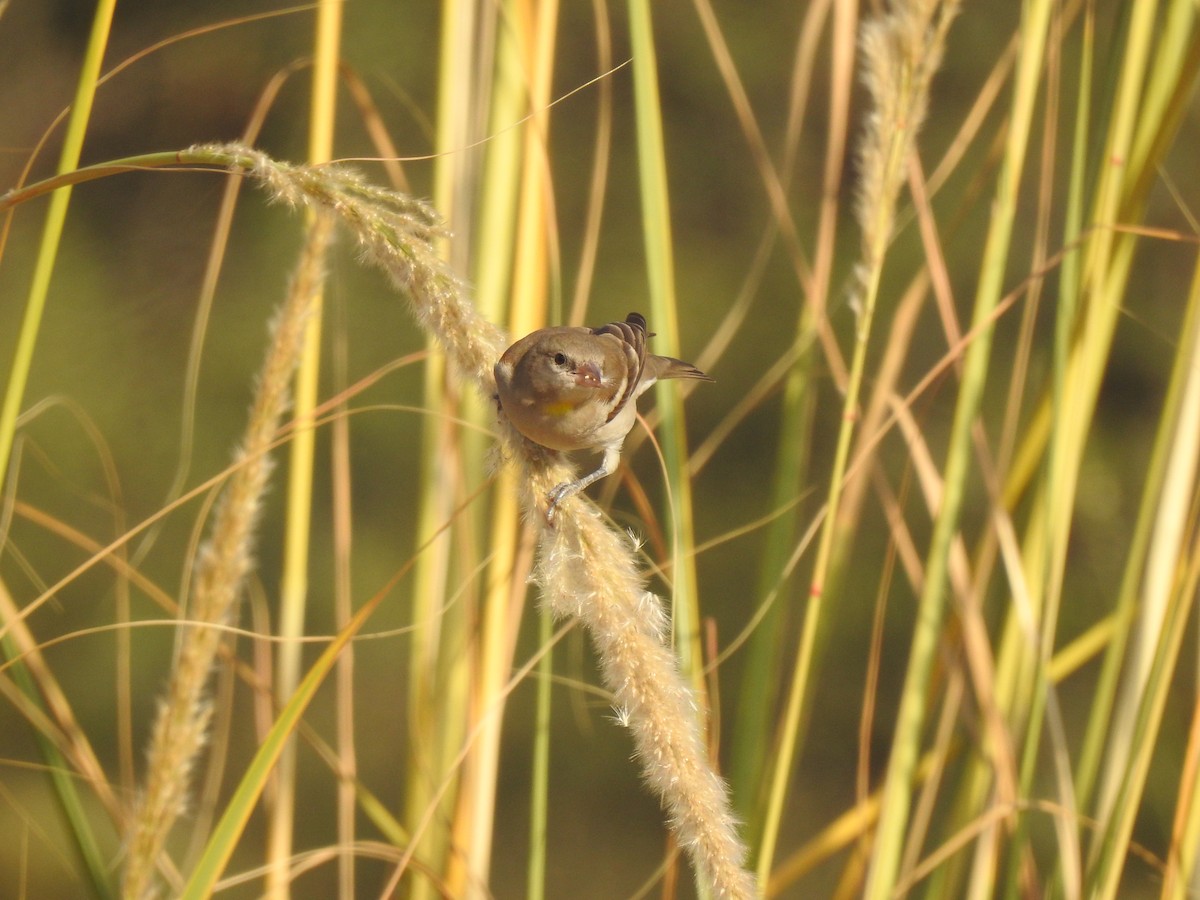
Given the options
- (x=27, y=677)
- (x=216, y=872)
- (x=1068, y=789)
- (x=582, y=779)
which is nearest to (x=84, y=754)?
(x=27, y=677)

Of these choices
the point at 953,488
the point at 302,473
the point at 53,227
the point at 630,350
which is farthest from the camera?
the point at 630,350

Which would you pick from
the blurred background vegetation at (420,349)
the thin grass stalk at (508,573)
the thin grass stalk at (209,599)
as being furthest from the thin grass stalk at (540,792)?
the blurred background vegetation at (420,349)

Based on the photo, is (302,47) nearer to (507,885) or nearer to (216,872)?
(507,885)

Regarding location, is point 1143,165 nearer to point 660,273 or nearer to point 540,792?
point 660,273

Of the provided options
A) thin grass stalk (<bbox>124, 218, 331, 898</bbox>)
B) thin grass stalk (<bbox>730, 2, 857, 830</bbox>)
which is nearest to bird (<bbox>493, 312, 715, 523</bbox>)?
thin grass stalk (<bbox>730, 2, 857, 830</bbox>)

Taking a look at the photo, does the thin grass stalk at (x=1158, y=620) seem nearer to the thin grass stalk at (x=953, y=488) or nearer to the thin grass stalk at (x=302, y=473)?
the thin grass stalk at (x=953, y=488)

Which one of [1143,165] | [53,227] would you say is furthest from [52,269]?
[1143,165]
